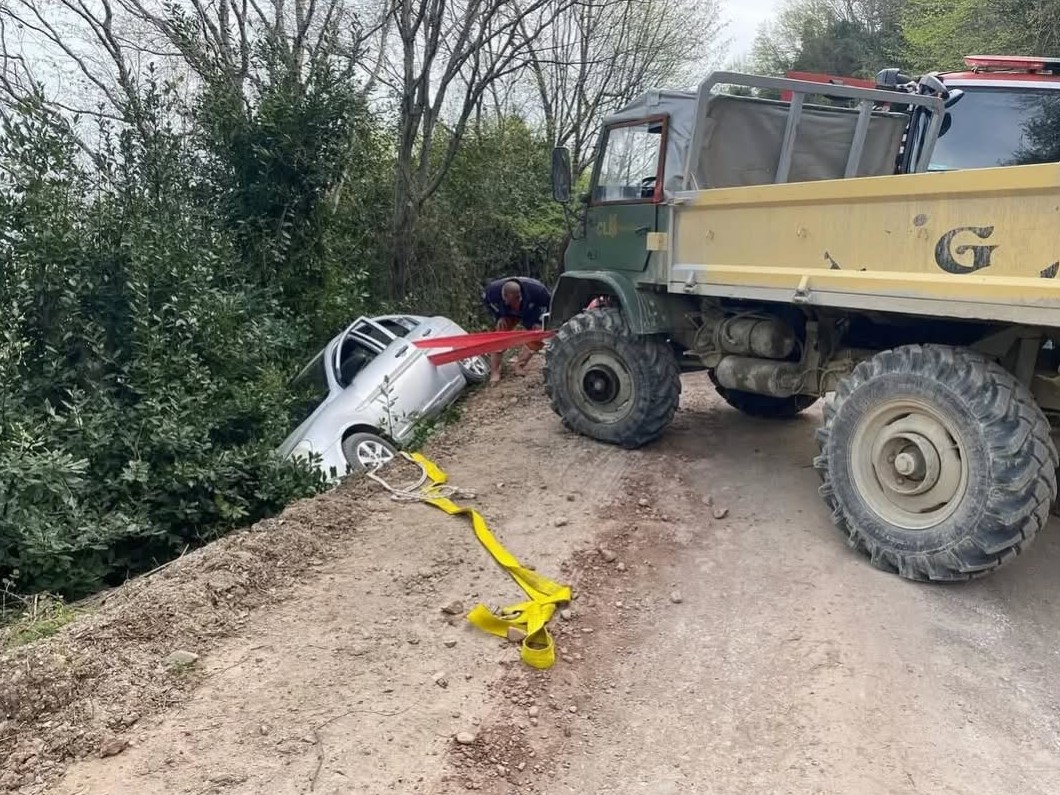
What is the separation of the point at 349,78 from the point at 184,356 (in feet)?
14.6

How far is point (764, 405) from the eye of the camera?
680 cm

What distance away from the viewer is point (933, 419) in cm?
393

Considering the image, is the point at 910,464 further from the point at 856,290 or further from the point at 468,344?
the point at 468,344

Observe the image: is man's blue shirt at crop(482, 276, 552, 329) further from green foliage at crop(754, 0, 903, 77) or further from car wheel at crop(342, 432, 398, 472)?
green foliage at crop(754, 0, 903, 77)

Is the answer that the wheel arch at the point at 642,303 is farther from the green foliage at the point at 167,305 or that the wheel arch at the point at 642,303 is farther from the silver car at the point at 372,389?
the green foliage at the point at 167,305

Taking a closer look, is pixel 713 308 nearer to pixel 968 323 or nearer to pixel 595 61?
pixel 968 323

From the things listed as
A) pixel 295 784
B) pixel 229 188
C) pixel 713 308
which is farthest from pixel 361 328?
pixel 295 784

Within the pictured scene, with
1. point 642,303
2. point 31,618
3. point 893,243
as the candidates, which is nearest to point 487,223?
point 642,303

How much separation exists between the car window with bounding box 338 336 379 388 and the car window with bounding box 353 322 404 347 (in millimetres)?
63

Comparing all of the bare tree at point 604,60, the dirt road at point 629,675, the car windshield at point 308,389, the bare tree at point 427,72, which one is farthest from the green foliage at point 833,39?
the dirt road at point 629,675

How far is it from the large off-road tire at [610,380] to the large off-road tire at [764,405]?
0.93 m

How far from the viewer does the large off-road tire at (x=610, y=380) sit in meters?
5.86

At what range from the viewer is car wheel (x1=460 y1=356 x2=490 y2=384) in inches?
349

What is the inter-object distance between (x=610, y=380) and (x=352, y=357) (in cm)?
347
